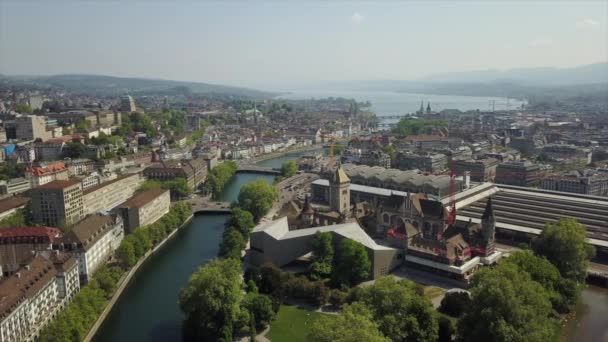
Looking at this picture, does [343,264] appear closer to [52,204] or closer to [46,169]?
[52,204]

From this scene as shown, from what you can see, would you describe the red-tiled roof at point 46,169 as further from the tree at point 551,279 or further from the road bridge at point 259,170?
the tree at point 551,279

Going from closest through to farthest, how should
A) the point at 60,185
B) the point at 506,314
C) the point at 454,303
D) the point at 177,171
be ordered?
the point at 506,314 → the point at 454,303 → the point at 60,185 → the point at 177,171

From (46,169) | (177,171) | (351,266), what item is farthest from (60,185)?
(351,266)

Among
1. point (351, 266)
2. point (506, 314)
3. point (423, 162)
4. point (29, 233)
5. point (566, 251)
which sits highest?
point (29, 233)

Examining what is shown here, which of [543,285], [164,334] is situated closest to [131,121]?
[164,334]

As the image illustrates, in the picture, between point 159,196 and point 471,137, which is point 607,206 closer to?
point 159,196

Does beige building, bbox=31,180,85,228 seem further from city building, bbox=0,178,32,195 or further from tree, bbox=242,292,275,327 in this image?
tree, bbox=242,292,275,327
